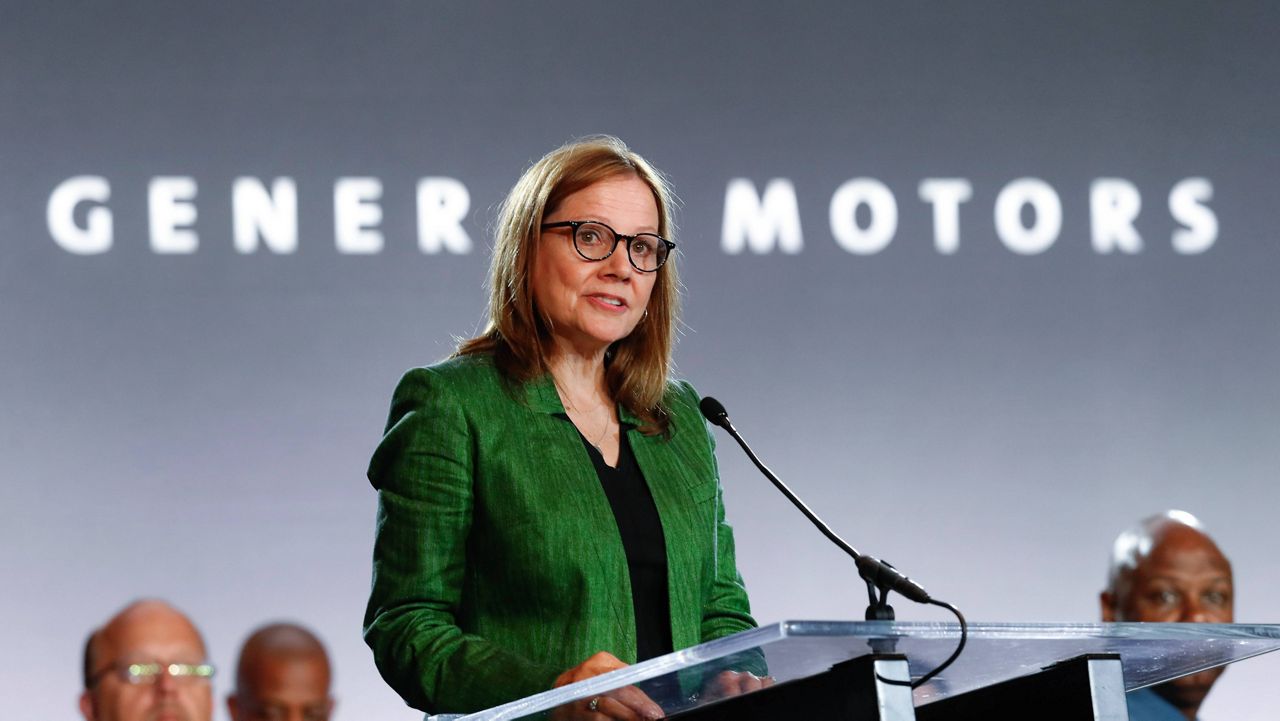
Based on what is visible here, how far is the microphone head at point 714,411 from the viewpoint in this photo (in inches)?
81.9

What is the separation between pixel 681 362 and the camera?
15.6 feet

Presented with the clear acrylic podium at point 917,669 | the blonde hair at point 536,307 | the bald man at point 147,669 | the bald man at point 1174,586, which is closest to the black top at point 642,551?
the blonde hair at point 536,307

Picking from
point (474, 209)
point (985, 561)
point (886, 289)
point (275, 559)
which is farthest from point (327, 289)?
point (985, 561)

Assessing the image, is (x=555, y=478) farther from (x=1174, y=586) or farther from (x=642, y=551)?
(x=1174, y=586)

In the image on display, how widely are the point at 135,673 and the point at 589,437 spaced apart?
85.2 inches

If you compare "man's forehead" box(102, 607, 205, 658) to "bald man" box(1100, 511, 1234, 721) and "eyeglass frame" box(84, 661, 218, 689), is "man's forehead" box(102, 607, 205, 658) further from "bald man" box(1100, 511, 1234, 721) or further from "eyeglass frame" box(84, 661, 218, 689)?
"bald man" box(1100, 511, 1234, 721)

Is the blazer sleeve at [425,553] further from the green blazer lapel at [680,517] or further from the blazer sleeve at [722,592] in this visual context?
the blazer sleeve at [722,592]

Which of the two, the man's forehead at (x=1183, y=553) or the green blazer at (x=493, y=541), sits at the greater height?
the green blazer at (x=493, y=541)

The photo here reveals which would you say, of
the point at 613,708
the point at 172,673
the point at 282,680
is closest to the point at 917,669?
the point at 613,708

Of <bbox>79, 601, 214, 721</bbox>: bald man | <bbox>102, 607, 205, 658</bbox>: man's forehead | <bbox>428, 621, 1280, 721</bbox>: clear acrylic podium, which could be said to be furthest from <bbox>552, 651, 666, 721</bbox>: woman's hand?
<bbox>102, 607, 205, 658</bbox>: man's forehead

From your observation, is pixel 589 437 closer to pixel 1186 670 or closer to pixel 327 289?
pixel 1186 670

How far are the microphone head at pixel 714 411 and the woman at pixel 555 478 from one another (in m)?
0.16

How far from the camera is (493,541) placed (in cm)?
206

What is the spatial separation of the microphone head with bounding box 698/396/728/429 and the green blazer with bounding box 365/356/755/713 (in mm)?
157
